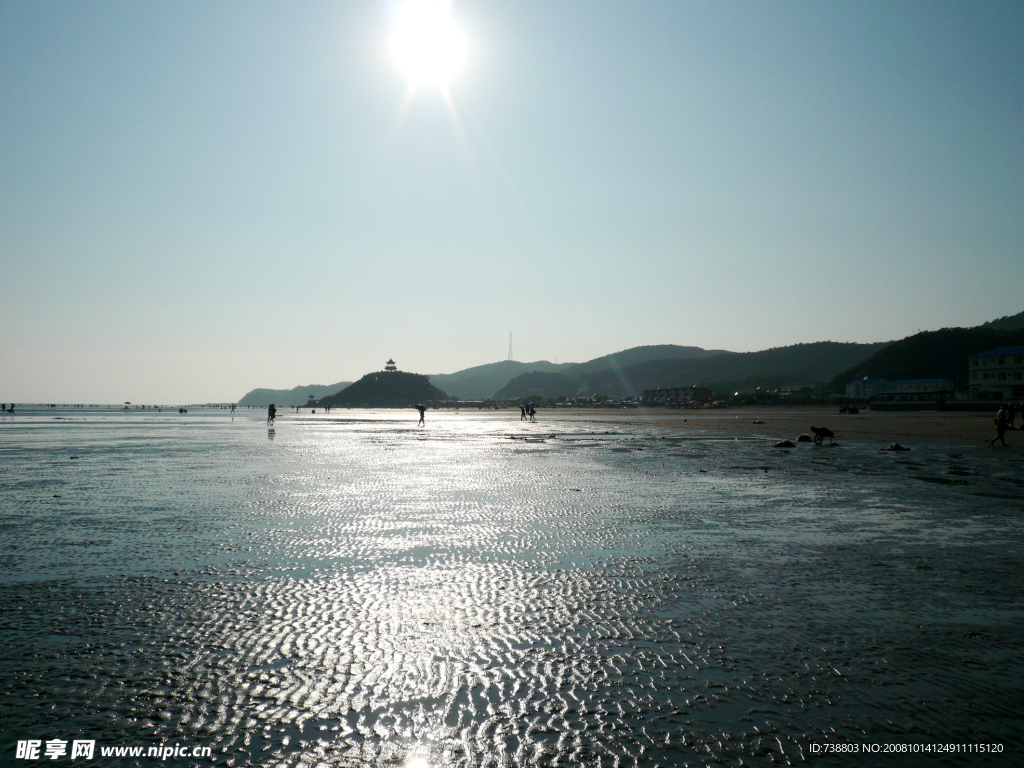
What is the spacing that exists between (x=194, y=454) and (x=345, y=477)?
12.7 meters

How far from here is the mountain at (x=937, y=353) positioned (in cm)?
17075

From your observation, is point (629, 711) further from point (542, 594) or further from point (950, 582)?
point (950, 582)

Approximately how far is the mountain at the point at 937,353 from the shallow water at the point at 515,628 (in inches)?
7532

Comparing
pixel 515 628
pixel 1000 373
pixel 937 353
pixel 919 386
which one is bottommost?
pixel 515 628

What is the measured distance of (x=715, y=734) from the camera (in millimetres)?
4309

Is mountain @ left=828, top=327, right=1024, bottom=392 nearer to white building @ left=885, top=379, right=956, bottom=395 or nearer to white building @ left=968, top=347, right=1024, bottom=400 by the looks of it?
white building @ left=885, top=379, right=956, bottom=395

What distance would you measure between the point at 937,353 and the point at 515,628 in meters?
212

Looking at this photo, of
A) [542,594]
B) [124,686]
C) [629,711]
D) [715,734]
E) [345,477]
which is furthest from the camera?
[345,477]

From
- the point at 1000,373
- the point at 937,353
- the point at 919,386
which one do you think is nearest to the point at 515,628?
the point at 1000,373

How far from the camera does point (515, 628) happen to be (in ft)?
21.1

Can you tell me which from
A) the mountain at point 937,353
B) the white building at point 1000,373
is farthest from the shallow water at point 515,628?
the mountain at point 937,353

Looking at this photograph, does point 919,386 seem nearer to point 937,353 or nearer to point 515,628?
point 937,353

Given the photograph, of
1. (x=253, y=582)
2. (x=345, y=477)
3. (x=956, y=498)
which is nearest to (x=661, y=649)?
(x=253, y=582)

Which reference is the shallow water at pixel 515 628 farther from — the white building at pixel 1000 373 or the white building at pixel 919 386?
the white building at pixel 919 386
